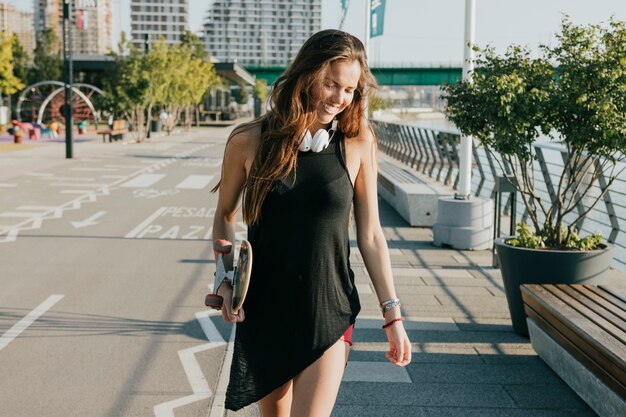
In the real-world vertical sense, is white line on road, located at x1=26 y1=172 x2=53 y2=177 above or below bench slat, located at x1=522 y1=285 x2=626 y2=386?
below

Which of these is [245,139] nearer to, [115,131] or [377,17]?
[377,17]

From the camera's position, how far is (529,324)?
5793 millimetres

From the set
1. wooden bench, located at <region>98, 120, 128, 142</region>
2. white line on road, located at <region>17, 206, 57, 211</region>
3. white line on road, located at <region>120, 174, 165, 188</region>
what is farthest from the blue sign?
wooden bench, located at <region>98, 120, 128, 142</region>

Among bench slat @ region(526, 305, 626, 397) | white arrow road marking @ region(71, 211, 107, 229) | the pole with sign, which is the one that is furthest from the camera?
white arrow road marking @ region(71, 211, 107, 229)

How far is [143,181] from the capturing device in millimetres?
20172

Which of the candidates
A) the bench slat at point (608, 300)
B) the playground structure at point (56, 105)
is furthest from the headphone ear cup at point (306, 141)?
the playground structure at point (56, 105)

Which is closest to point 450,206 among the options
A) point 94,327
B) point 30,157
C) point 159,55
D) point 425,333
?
point 425,333

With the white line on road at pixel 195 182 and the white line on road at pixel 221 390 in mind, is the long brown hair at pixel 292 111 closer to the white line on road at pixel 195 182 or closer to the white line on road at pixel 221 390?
the white line on road at pixel 221 390

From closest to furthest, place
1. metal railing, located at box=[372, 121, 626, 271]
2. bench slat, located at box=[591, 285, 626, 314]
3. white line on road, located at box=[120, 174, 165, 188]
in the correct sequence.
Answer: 1. bench slat, located at box=[591, 285, 626, 314]
2. metal railing, located at box=[372, 121, 626, 271]
3. white line on road, located at box=[120, 174, 165, 188]

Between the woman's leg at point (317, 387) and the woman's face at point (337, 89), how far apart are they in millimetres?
772

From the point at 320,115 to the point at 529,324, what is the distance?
11.7ft

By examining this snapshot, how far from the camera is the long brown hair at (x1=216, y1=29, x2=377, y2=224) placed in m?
2.64

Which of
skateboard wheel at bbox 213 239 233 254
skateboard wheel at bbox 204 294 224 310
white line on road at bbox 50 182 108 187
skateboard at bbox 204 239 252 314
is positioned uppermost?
skateboard wheel at bbox 213 239 233 254

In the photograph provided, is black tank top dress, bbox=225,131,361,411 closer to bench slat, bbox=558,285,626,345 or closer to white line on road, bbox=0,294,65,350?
bench slat, bbox=558,285,626,345
